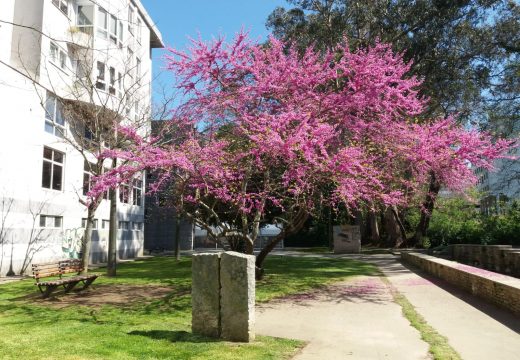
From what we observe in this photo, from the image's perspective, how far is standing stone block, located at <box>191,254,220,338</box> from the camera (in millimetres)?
6879

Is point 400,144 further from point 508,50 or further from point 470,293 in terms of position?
point 508,50

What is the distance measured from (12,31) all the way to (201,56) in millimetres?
12377

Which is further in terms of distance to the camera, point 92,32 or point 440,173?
point 92,32

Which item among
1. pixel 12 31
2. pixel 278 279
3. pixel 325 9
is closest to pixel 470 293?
pixel 278 279

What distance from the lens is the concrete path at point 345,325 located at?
6.13m

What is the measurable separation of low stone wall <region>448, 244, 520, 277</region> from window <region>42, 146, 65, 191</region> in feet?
61.0

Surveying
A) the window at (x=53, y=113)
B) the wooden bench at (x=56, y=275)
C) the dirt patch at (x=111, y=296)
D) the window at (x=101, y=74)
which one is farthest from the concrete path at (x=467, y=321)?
the window at (x=101, y=74)

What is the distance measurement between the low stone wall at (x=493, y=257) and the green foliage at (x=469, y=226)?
13.4ft

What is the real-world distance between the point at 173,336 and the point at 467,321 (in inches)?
196

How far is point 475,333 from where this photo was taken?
7.09 m

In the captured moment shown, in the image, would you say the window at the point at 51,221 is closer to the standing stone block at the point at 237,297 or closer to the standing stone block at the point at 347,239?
the standing stone block at the point at 237,297

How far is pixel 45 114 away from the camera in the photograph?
783 inches

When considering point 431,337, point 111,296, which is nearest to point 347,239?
point 111,296

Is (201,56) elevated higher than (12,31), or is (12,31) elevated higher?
(12,31)
